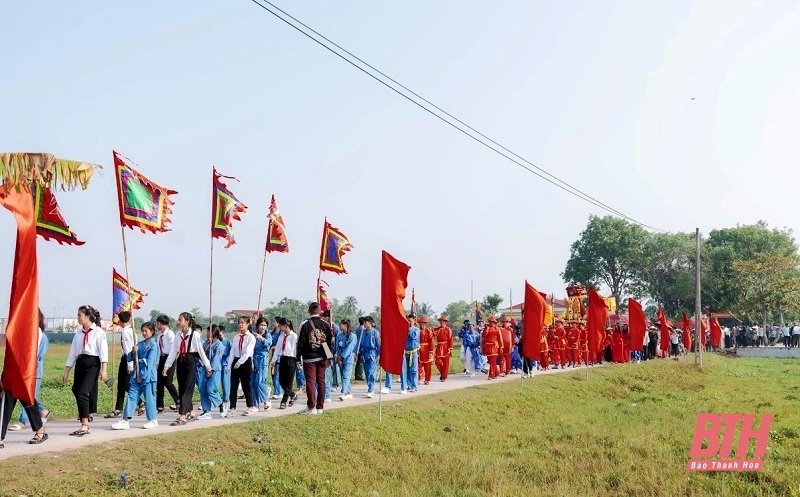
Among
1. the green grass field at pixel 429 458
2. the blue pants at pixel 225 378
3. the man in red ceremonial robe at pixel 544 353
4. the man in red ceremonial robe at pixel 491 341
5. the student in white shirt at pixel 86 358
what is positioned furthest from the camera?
the man in red ceremonial robe at pixel 544 353

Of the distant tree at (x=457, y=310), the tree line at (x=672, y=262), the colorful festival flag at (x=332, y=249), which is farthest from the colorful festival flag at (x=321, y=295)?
the distant tree at (x=457, y=310)

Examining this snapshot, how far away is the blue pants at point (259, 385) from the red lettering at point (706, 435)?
7749 millimetres

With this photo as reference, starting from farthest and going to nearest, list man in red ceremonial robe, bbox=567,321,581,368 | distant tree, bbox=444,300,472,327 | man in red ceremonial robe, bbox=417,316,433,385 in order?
distant tree, bbox=444,300,472,327 → man in red ceremonial robe, bbox=567,321,581,368 → man in red ceremonial robe, bbox=417,316,433,385

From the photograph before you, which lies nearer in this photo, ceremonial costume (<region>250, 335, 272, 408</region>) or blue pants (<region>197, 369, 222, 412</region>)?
blue pants (<region>197, 369, 222, 412</region>)

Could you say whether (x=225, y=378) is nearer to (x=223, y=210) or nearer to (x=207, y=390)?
(x=207, y=390)

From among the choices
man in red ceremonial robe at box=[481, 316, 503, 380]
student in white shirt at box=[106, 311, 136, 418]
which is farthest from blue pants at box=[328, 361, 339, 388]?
student in white shirt at box=[106, 311, 136, 418]

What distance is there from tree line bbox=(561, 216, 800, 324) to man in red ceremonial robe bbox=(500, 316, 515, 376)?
114ft

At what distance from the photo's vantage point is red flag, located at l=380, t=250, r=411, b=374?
41.1ft

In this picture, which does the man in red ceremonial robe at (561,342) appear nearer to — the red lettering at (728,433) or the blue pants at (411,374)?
the blue pants at (411,374)

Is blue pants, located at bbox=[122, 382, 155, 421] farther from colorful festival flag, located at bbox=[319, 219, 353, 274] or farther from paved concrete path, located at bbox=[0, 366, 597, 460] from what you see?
colorful festival flag, located at bbox=[319, 219, 353, 274]

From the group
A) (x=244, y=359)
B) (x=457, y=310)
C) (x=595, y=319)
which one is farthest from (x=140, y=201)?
(x=457, y=310)

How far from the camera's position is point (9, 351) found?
7047 millimetres

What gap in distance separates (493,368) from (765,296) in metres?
33.7

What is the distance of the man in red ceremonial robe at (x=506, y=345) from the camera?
2158 centimetres
